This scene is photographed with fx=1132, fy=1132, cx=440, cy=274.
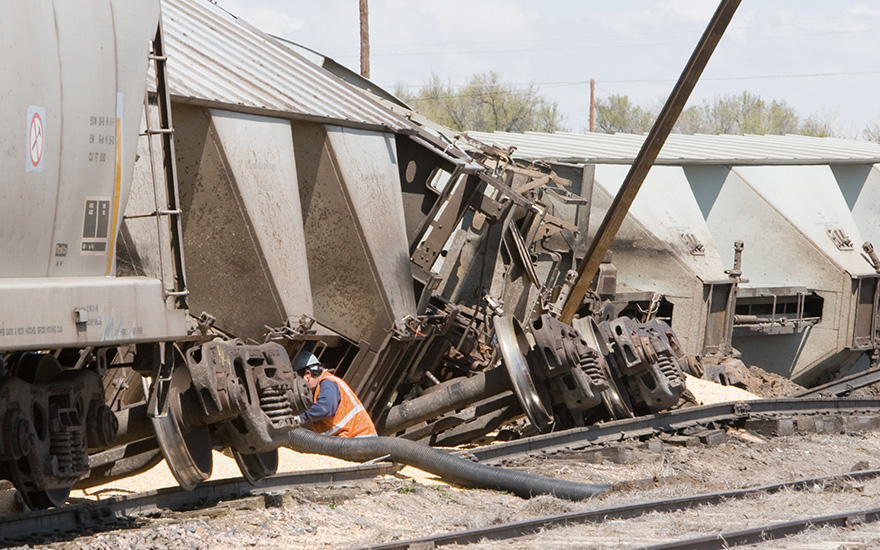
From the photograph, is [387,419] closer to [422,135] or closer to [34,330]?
[422,135]

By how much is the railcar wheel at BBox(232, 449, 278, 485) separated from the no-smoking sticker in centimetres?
257

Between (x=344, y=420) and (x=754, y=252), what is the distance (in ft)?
41.3

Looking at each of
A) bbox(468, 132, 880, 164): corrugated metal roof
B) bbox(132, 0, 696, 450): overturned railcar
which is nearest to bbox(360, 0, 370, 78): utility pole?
bbox(468, 132, 880, 164): corrugated metal roof

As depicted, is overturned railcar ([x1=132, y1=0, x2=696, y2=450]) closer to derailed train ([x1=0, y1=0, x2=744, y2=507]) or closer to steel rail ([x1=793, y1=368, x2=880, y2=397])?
derailed train ([x1=0, y1=0, x2=744, y2=507])

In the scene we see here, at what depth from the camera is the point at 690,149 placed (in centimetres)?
2217

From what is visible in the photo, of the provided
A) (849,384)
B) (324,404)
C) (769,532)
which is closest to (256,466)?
(324,404)

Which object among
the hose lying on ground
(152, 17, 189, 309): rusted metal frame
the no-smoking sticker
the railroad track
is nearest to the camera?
the no-smoking sticker

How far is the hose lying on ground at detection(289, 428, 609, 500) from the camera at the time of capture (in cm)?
835

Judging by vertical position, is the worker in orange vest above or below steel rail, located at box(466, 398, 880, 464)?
above

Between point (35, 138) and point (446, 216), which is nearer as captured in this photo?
point (35, 138)

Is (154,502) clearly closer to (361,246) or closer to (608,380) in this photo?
(361,246)

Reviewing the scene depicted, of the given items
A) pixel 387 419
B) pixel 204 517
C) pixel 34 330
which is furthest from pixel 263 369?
pixel 387 419

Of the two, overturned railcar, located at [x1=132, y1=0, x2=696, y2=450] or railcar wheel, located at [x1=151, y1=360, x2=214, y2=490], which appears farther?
overturned railcar, located at [x1=132, y1=0, x2=696, y2=450]

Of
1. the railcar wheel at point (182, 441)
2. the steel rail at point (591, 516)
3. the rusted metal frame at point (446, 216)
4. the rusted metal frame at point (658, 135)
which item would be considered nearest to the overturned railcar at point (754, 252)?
the rusted metal frame at point (658, 135)
